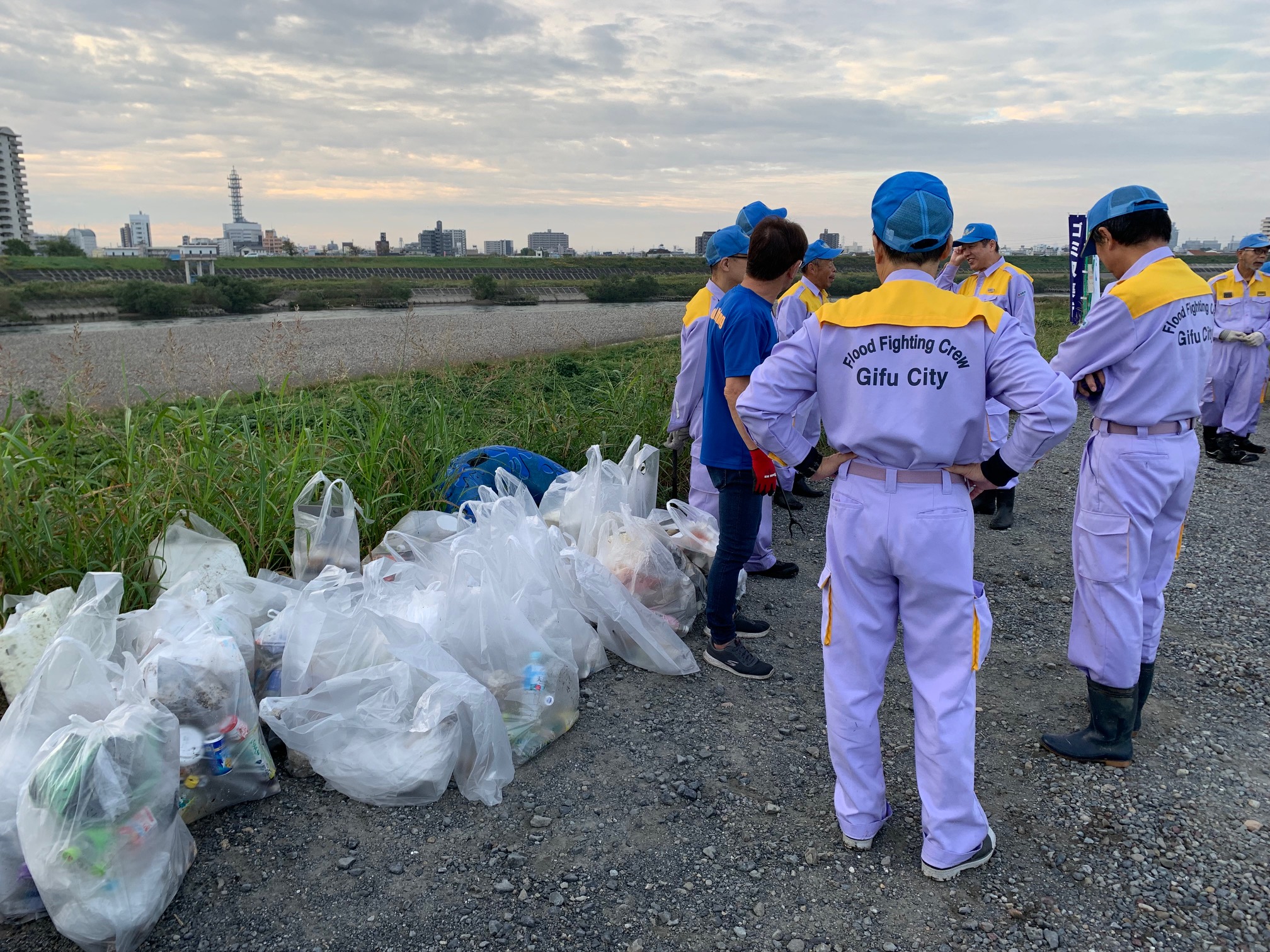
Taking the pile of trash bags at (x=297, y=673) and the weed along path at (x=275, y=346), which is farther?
the weed along path at (x=275, y=346)

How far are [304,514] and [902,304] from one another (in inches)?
102

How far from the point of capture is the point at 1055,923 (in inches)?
80.2

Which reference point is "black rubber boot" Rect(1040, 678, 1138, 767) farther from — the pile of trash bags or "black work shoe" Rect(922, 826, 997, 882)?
the pile of trash bags

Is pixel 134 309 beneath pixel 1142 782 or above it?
above

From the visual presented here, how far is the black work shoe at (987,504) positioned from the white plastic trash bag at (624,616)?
3.25 m

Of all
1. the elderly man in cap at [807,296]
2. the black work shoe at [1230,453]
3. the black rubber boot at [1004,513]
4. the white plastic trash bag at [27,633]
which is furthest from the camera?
the black work shoe at [1230,453]

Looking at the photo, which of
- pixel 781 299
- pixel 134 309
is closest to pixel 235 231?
pixel 134 309

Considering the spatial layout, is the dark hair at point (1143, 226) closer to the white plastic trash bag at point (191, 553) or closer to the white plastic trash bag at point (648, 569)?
the white plastic trash bag at point (648, 569)

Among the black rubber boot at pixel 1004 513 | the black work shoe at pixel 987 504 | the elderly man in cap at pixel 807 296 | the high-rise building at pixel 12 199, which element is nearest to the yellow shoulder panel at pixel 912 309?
the elderly man in cap at pixel 807 296

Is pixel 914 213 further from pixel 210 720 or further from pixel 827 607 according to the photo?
pixel 210 720

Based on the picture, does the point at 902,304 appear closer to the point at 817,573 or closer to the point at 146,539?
the point at 817,573

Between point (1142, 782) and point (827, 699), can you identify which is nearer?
point (827, 699)

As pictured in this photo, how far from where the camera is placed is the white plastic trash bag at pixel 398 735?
2.46 metres

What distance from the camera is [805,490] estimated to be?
6297 millimetres
